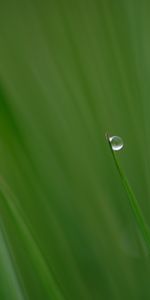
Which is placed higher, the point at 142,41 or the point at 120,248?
the point at 142,41

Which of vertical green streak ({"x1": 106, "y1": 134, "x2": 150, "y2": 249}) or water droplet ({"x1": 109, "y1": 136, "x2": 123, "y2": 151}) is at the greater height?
water droplet ({"x1": 109, "y1": 136, "x2": 123, "y2": 151})

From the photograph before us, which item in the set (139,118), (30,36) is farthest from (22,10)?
(139,118)

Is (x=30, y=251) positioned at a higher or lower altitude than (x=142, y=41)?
lower

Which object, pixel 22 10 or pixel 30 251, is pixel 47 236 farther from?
pixel 22 10

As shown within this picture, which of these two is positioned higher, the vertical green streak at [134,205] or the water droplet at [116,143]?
the water droplet at [116,143]

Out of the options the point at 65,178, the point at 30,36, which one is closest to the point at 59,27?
the point at 30,36

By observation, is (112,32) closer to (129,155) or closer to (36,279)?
(129,155)
